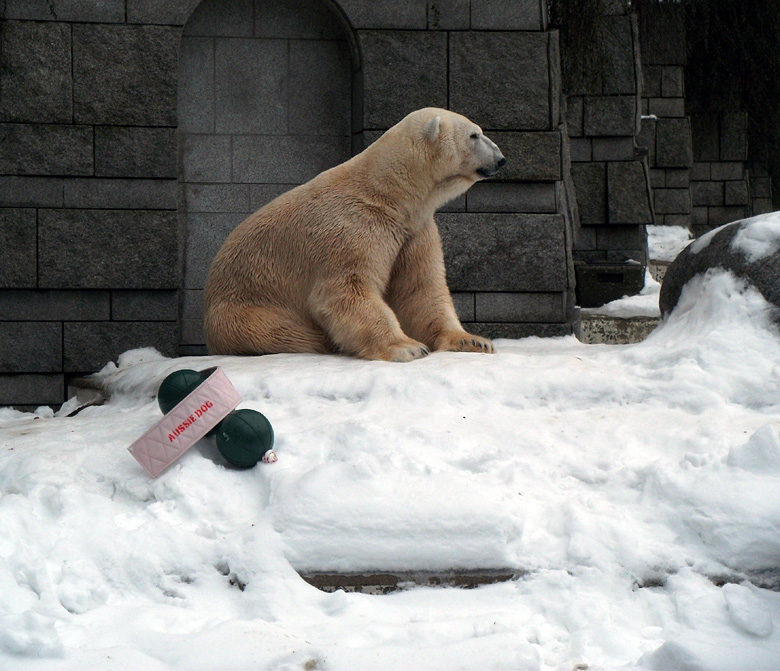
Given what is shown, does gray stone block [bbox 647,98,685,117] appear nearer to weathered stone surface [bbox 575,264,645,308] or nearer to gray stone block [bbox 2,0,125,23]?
weathered stone surface [bbox 575,264,645,308]

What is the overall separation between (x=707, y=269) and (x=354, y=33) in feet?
9.72

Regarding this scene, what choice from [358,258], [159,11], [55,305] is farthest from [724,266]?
[55,305]

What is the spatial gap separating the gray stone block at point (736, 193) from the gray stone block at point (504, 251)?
10.4m

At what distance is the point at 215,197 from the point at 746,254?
3505 mm

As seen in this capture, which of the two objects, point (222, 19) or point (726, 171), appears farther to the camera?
point (726, 171)

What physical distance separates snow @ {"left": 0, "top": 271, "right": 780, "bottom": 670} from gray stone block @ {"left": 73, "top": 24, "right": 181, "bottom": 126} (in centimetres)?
273

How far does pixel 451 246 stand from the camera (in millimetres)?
5797

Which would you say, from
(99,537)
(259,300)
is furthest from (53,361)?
(99,537)

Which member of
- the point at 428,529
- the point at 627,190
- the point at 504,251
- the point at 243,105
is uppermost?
the point at 243,105

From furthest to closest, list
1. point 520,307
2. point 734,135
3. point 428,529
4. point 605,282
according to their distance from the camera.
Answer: point 734,135, point 605,282, point 520,307, point 428,529

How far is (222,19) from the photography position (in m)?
5.91

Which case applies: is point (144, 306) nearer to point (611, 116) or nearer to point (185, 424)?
point (185, 424)

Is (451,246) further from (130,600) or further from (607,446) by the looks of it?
(130,600)

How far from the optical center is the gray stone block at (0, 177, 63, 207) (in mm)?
5480
